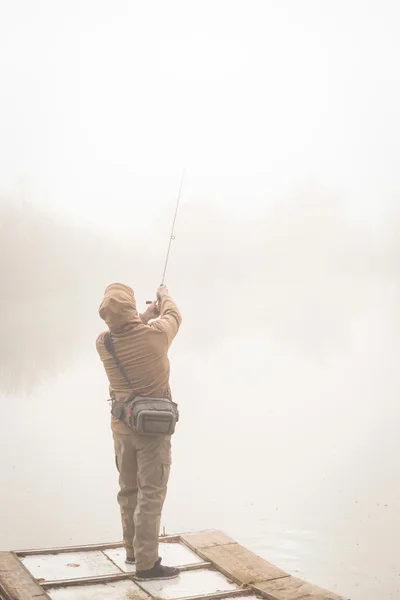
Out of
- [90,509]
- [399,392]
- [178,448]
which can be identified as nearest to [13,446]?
[178,448]

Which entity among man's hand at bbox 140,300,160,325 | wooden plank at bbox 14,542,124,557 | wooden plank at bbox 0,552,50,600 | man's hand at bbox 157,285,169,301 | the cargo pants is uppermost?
man's hand at bbox 157,285,169,301

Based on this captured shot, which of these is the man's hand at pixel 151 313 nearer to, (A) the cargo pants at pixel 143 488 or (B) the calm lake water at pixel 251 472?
(A) the cargo pants at pixel 143 488

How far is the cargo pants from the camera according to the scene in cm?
367

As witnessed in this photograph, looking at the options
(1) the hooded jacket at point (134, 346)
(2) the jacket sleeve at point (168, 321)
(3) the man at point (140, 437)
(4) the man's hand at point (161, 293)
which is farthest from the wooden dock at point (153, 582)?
(4) the man's hand at point (161, 293)

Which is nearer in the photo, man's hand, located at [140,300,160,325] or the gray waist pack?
the gray waist pack

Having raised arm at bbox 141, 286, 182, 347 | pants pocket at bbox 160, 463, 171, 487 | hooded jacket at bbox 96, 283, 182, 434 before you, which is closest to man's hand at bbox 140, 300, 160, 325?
raised arm at bbox 141, 286, 182, 347

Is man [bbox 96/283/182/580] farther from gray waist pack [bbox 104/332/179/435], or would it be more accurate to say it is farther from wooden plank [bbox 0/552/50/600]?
wooden plank [bbox 0/552/50/600]

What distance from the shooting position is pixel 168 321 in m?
3.84

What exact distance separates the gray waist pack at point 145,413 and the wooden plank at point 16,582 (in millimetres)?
842

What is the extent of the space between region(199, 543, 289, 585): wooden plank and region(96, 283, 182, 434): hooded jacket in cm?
87

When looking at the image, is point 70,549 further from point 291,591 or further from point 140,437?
point 291,591

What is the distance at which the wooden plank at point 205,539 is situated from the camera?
4206 millimetres

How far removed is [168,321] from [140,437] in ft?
1.98

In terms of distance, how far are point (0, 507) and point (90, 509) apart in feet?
2.35
